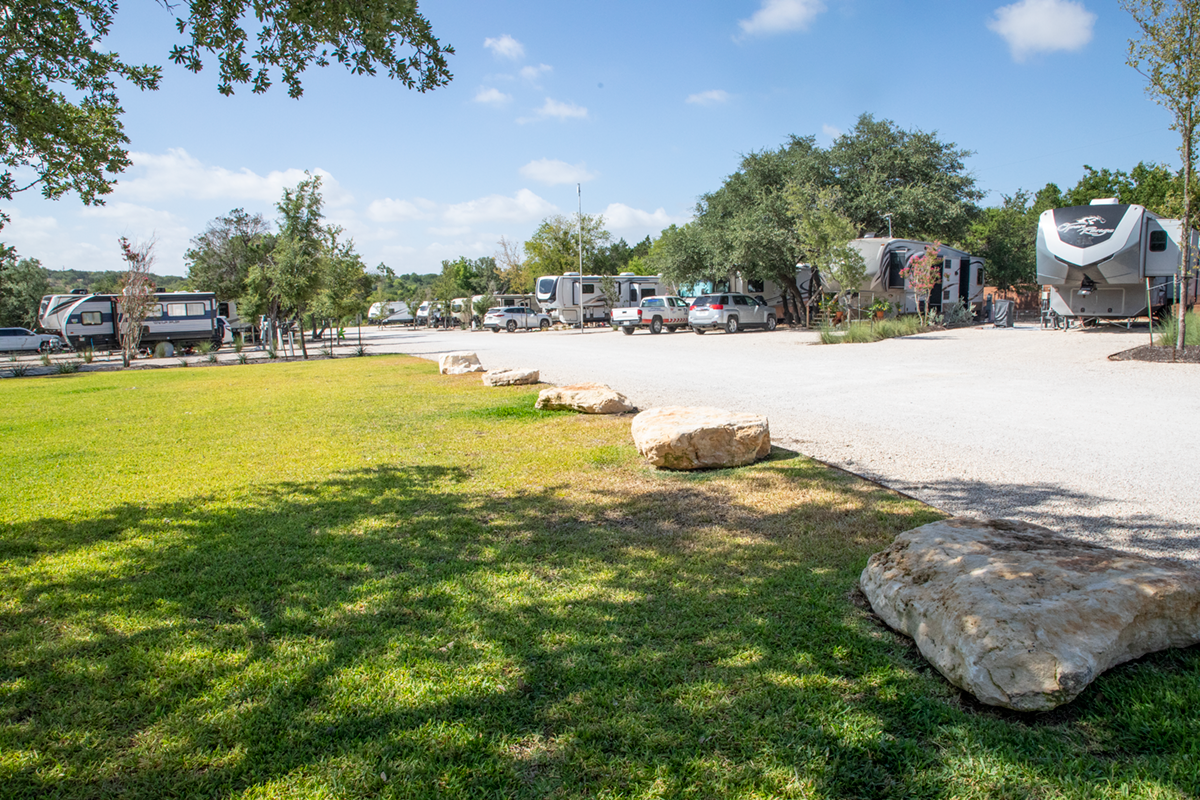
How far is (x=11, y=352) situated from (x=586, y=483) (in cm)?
3933

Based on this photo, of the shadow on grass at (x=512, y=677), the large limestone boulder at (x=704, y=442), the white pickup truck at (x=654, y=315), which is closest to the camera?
the shadow on grass at (x=512, y=677)

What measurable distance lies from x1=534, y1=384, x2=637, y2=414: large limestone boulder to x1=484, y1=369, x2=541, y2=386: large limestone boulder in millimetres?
2944

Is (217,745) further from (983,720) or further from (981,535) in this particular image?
(981,535)

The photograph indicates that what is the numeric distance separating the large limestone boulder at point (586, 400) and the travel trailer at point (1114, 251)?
1589cm

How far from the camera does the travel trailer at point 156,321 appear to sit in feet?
95.1

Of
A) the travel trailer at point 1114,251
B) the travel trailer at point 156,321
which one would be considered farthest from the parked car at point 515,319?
the travel trailer at point 1114,251

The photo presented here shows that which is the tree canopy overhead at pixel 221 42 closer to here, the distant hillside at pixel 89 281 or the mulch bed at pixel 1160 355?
the mulch bed at pixel 1160 355

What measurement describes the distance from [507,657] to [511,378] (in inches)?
357

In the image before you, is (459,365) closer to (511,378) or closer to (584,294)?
(511,378)

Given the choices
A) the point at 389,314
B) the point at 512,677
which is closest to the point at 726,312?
the point at 512,677

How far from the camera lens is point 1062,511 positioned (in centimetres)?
434

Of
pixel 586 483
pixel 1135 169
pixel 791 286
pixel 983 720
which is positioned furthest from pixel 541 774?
pixel 1135 169

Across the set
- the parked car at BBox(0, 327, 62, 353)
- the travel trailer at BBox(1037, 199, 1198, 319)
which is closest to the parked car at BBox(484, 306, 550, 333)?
the parked car at BBox(0, 327, 62, 353)

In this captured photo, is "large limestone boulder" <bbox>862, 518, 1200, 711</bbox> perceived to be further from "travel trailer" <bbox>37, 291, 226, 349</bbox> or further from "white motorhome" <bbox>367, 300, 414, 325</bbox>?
"white motorhome" <bbox>367, 300, 414, 325</bbox>
